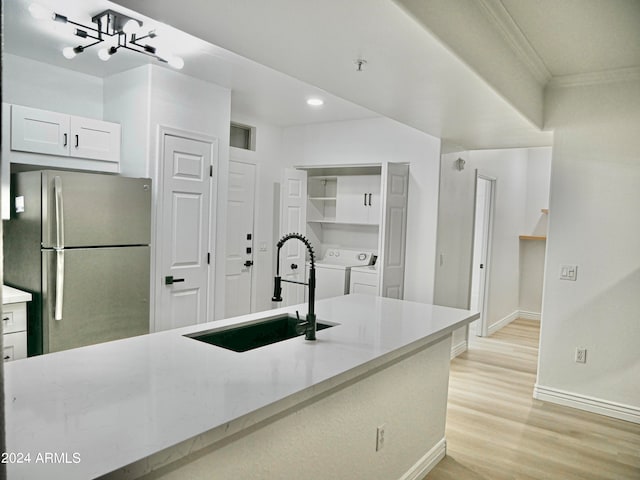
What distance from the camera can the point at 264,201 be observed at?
5504 mm

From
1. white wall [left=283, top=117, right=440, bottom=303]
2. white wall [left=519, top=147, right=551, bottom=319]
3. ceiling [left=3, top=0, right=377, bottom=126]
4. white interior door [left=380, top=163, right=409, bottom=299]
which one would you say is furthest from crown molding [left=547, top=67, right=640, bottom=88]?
white wall [left=519, top=147, right=551, bottom=319]

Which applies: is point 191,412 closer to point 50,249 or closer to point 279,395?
point 279,395

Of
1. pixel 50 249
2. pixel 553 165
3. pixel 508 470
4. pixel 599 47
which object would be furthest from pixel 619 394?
pixel 50 249

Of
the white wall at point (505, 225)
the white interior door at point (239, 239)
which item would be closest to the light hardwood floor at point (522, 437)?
the white wall at point (505, 225)

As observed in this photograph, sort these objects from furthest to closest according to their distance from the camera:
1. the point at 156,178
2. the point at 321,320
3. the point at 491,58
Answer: the point at 156,178 < the point at 491,58 < the point at 321,320

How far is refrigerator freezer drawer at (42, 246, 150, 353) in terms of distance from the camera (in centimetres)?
297

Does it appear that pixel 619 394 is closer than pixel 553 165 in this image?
Yes

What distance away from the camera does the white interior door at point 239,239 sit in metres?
5.07

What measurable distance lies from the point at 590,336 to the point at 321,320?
241cm

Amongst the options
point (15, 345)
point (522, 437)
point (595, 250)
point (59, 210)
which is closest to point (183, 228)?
point (59, 210)

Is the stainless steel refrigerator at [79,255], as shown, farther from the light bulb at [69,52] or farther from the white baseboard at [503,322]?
the white baseboard at [503,322]

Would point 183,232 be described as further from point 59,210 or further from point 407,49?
point 407,49

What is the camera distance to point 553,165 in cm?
375

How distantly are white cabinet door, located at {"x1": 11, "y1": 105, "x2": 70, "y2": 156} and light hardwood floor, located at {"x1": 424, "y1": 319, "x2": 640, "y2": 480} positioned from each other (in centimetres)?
334
